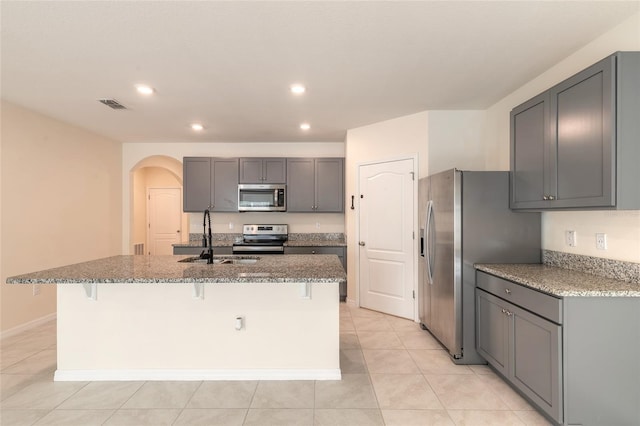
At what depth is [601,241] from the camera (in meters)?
2.15

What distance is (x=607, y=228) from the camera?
2123 millimetres

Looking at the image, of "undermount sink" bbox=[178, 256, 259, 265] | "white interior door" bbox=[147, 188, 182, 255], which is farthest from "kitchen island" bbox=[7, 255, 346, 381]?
"white interior door" bbox=[147, 188, 182, 255]

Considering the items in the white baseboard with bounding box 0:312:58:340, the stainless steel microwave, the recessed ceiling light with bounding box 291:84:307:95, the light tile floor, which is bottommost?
the light tile floor

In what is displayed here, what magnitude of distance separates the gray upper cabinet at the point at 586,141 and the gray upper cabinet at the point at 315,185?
2.71m

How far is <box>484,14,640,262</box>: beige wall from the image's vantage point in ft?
6.41

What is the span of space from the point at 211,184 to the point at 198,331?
115 inches

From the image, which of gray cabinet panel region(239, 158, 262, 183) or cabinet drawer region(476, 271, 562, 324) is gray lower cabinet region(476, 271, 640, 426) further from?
gray cabinet panel region(239, 158, 262, 183)

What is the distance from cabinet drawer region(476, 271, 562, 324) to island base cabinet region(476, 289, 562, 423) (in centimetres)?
4

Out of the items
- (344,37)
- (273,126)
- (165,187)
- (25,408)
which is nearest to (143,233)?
(165,187)

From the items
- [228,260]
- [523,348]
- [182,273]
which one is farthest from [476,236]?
[182,273]

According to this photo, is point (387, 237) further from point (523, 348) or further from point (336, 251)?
point (523, 348)

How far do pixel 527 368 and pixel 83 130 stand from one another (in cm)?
576

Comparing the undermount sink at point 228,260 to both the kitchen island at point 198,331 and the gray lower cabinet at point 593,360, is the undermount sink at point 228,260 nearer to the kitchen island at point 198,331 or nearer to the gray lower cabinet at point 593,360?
the kitchen island at point 198,331

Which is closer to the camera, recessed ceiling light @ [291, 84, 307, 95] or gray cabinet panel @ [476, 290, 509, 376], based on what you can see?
gray cabinet panel @ [476, 290, 509, 376]
